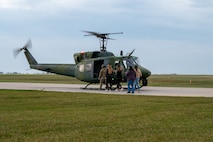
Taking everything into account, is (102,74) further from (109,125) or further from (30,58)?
(109,125)

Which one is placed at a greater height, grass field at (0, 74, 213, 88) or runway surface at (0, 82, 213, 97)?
runway surface at (0, 82, 213, 97)

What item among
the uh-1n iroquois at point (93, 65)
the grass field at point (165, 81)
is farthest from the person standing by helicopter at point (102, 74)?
the grass field at point (165, 81)

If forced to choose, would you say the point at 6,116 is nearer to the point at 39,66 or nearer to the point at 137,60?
the point at 137,60

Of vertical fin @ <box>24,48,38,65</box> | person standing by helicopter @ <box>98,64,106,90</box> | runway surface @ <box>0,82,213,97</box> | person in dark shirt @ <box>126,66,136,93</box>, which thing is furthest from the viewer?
vertical fin @ <box>24,48,38,65</box>

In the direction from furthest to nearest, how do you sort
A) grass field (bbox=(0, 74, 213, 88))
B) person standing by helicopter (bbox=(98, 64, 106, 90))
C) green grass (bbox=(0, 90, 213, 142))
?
1. grass field (bbox=(0, 74, 213, 88))
2. person standing by helicopter (bbox=(98, 64, 106, 90))
3. green grass (bbox=(0, 90, 213, 142))

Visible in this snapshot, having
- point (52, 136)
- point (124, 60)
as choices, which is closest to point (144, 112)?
point (52, 136)

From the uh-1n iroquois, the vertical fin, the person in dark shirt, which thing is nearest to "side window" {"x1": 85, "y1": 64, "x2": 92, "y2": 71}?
the uh-1n iroquois

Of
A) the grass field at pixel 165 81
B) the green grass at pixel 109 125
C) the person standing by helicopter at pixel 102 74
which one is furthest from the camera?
the grass field at pixel 165 81

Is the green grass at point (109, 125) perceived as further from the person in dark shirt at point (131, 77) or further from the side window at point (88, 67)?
the side window at point (88, 67)

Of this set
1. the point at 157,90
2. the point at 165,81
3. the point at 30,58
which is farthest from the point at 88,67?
the point at 165,81

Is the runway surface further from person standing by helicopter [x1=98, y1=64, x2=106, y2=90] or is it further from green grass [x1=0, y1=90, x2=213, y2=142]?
green grass [x1=0, y1=90, x2=213, y2=142]

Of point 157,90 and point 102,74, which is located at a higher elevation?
point 102,74

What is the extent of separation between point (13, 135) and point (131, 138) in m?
2.60


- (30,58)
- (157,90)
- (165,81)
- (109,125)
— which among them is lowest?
(165,81)
